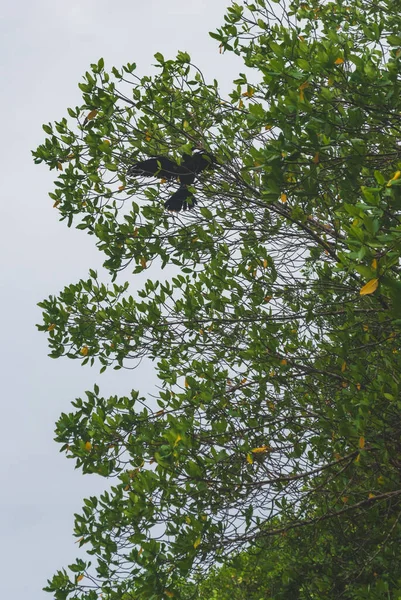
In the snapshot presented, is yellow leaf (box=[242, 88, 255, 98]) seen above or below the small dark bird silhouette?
above

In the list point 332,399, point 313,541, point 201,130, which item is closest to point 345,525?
point 313,541

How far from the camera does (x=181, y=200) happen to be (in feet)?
25.5

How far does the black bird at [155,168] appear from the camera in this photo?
25.3ft

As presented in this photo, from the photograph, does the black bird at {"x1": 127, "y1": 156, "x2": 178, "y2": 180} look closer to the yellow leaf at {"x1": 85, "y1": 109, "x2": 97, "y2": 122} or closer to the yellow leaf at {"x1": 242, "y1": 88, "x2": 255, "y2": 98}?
the yellow leaf at {"x1": 85, "y1": 109, "x2": 97, "y2": 122}

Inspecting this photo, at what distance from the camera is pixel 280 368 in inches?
275

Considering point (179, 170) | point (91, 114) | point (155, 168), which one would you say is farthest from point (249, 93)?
point (91, 114)

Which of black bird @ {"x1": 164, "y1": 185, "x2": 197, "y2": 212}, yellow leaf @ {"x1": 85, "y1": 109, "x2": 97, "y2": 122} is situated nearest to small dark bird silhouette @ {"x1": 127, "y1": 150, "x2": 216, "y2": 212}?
black bird @ {"x1": 164, "y1": 185, "x2": 197, "y2": 212}

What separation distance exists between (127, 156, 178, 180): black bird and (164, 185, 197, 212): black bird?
0.60 feet

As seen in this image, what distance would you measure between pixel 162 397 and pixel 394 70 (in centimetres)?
356

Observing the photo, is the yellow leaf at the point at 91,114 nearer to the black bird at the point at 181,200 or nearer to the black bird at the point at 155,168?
the black bird at the point at 155,168

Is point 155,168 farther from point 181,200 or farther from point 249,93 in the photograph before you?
point 249,93

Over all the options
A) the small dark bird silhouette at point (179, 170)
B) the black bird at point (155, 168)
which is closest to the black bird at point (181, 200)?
the small dark bird silhouette at point (179, 170)

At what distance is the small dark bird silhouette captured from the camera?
7.70 metres

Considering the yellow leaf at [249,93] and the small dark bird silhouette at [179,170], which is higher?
the yellow leaf at [249,93]
